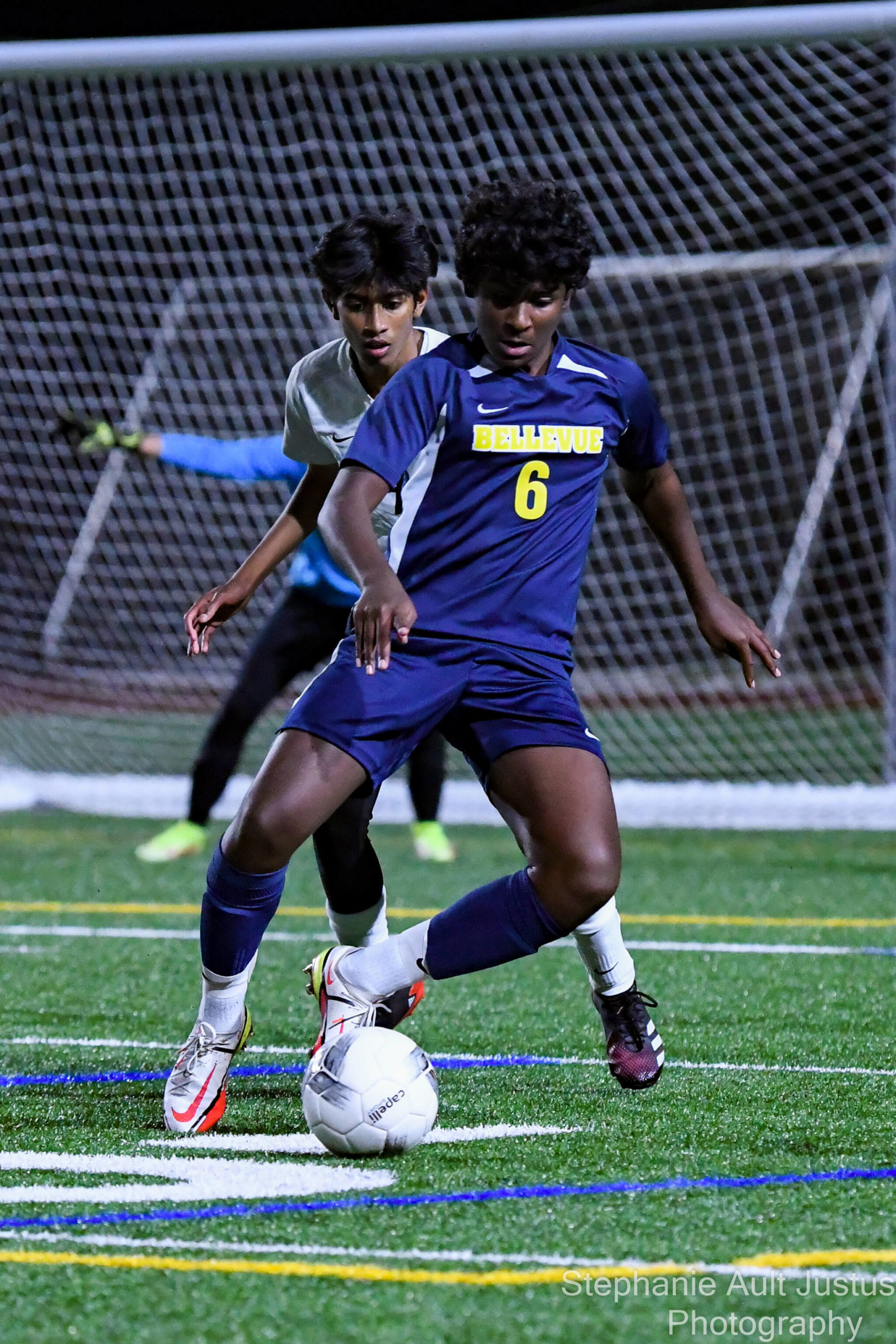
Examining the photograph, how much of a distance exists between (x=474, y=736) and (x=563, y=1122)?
72 cm

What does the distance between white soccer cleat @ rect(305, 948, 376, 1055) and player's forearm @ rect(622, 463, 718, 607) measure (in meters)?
0.98

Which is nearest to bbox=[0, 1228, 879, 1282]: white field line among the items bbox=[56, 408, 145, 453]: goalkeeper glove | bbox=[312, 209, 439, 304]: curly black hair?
bbox=[312, 209, 439, 304]: curly black hair

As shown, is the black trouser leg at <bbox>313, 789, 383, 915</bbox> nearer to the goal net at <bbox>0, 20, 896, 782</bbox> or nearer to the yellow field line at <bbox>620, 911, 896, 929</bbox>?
the yellow field line at <bbox>620, 911, 896, 929</bbox>

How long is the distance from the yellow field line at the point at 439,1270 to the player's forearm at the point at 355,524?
1.27 metres

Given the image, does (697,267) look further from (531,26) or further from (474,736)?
(474,736)

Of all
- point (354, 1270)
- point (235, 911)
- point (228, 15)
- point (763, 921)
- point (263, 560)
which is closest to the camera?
point (354, 1270)

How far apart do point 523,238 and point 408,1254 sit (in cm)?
187

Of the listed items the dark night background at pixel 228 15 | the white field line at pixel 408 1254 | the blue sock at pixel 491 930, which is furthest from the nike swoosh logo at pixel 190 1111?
the dark night background at pixel 228 15

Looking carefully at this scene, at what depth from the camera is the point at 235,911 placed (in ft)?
11.8

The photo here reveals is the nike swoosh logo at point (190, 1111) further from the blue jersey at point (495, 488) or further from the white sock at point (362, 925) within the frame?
the blue jersey at point (495, 488)

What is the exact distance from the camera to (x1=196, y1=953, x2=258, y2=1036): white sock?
368cm

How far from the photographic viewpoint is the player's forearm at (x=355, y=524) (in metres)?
3.39

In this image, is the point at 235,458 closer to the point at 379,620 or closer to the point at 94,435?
the point at 94,435

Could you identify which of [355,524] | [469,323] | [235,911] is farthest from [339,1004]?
[469,323]
